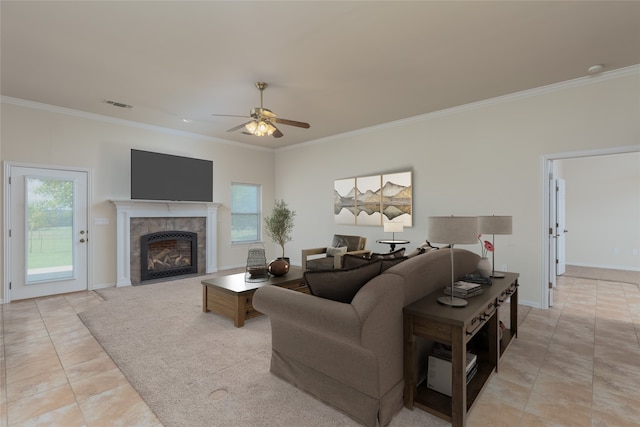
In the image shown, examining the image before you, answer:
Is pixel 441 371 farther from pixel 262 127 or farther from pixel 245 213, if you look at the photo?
pixel 245 213

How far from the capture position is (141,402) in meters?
2.14

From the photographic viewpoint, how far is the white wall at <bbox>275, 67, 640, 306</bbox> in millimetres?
3783

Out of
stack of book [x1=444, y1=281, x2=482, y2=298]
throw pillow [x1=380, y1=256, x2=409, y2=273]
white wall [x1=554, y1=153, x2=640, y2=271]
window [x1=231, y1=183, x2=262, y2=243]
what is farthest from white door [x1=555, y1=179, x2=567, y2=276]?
window [x1=231, y1=183, x2=262, y2=243]

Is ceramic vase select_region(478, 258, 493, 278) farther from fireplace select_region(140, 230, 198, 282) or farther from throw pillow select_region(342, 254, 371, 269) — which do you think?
fireplace select_region(140, 230, 198, 282)

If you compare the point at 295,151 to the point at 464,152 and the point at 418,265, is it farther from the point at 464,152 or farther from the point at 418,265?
the point at 418,265

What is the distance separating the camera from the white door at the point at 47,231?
4.57m

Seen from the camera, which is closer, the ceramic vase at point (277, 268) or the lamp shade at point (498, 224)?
the lamp shade at point (498, 224)

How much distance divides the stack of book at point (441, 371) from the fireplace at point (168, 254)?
17.8 ft

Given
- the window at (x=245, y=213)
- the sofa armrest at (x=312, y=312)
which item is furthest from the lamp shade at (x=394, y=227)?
the window at (x=245, y=213)

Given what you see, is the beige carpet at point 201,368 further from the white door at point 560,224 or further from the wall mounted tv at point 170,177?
the white door at point 560,224

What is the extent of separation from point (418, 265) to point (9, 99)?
6111mm

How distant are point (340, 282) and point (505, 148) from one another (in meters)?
3.83

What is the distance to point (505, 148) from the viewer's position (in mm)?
4473

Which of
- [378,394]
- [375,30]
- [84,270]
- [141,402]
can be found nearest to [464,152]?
[375,30]
